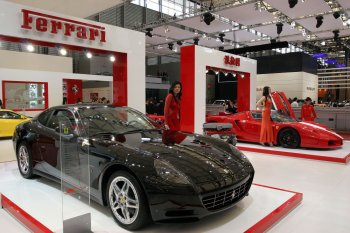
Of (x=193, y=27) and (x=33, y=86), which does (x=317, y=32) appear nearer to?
(x=193, y=27)

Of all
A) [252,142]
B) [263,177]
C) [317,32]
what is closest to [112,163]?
[263,177]

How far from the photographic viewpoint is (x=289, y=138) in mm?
6645

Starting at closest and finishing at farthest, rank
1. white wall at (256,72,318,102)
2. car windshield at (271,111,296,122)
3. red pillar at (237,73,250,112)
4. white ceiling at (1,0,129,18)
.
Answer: car windshield at (271,111,296,122)
white ceiling at (1,0,129,18)
red pillar at (237,73,250,112)
white wall at (256,72,318,102)

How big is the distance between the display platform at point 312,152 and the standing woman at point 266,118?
0.24 m

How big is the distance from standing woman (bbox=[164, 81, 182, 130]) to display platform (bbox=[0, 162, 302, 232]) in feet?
6.02

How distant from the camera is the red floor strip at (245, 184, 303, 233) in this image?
8.51 feet

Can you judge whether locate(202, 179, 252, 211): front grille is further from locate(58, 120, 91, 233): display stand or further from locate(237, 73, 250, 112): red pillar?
locate(237, 73, 250, 112): red pillar

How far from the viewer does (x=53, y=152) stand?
3393 mm

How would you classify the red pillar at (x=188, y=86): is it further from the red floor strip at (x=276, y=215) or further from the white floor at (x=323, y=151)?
the red floor strip at (x=276, y=215)

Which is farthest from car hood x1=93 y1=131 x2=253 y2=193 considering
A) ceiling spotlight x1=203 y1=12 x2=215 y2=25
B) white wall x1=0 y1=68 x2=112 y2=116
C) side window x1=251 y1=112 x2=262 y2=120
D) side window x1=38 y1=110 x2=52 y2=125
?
white wall x1=0 y1=68 x2=112 y2=116

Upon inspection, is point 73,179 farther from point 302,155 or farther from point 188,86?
point 188,86

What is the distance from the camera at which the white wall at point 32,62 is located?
1344cm

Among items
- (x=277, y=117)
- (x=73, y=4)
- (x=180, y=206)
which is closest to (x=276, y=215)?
(x=180, y=206)

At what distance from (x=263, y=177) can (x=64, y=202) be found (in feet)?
10.2
